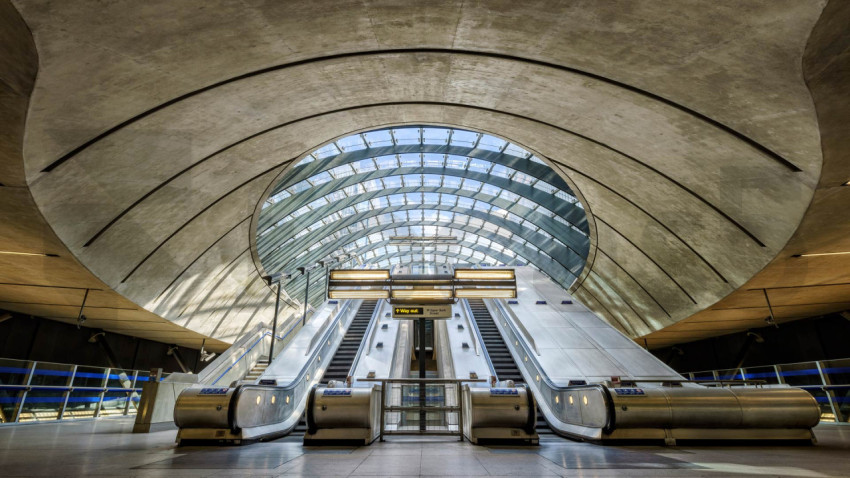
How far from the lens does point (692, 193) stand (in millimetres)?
11172

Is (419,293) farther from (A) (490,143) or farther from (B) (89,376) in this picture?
(B) (89,376)

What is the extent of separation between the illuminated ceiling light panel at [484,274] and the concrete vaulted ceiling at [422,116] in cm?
434

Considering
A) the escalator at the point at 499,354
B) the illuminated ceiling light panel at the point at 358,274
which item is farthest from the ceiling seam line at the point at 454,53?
the escalator at the point at 499,354

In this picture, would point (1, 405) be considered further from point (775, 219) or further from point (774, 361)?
point (774, 361)

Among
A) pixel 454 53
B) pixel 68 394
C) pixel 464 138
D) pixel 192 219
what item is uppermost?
pixel 464 138

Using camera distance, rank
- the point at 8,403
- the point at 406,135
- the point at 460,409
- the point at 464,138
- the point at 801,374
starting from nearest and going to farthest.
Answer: the point at 460,409, the point at 8,403, the point at 801,374, the point at 464,138, the point at 406,135

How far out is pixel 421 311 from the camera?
10203 mm

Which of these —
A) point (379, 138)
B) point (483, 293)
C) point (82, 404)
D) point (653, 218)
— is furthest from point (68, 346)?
point (653, 218)

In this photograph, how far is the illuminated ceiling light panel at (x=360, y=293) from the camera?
34.2ft

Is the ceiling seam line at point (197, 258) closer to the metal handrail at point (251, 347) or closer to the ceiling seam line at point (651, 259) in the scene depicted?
the metal handrail at point (251, 347)

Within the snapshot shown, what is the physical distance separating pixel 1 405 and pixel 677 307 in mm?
23271

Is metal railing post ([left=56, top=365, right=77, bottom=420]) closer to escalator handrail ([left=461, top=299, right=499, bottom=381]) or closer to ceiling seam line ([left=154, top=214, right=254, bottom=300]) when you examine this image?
ceiling seam line ([left=154, top=214, right=254, bottom=300])

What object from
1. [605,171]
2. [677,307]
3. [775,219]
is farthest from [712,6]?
[677,307]

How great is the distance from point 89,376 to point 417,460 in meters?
16.4
